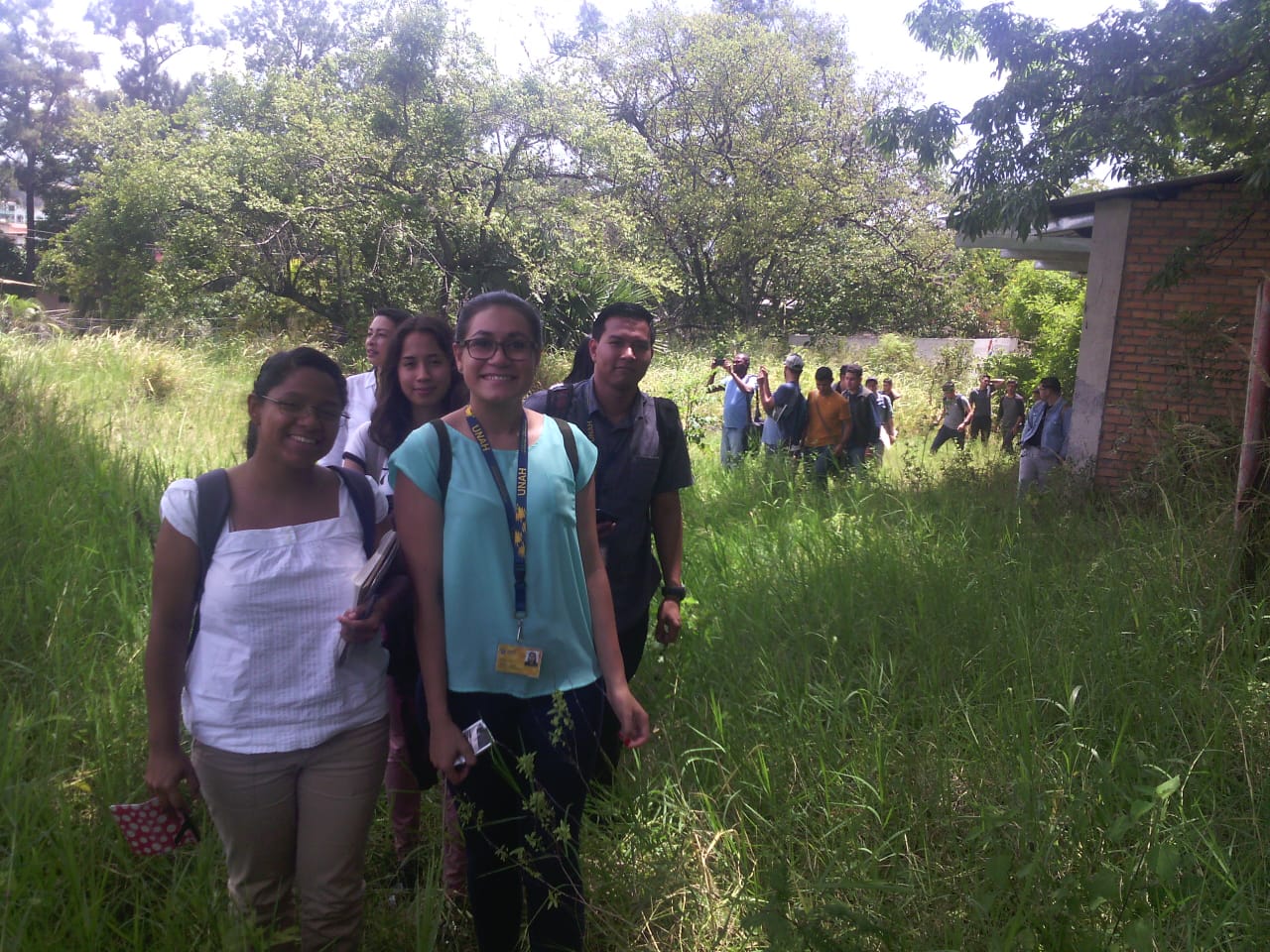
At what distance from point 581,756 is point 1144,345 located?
7724 mm

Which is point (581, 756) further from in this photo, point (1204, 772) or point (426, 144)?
point (426, 144)

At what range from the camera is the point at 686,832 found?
121 inches

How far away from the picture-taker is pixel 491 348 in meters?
2.34

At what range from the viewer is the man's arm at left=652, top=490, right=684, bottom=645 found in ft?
10.5

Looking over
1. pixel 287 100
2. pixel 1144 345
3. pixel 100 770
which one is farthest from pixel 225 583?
pixel 287 100

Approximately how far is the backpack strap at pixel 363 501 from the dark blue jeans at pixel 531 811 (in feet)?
1.47

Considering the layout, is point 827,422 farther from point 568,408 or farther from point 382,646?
point 382,646

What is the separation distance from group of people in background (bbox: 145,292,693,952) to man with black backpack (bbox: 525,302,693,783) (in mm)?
619

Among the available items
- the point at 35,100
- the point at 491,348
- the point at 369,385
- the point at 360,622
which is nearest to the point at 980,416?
the point at 369,385

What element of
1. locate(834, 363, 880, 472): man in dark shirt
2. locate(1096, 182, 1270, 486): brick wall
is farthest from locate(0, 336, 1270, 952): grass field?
locate(834, 363, 880, 472): man in dark shirt

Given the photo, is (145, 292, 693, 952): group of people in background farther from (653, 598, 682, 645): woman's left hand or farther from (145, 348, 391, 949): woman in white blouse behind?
(653, 598, 682, 645): woman's left hand

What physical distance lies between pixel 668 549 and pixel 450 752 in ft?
4.06

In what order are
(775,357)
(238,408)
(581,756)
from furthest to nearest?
(775,357)
(238,408)
(581,756)

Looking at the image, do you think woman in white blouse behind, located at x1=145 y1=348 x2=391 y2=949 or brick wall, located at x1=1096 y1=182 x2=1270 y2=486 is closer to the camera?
woman in white blouse behind, located at x1=145 y1=348 x2=391 y2=949
